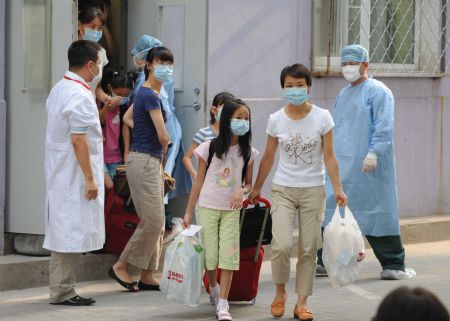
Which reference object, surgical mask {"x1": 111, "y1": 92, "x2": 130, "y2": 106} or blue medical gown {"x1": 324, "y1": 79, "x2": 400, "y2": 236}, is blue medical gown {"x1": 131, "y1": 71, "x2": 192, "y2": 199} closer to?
surgical mask {"x1": 111, "y1": 92, "x2": 130, "y2": 106}

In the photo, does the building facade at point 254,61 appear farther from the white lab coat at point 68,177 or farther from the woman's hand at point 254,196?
the woman's hand at point 254,196

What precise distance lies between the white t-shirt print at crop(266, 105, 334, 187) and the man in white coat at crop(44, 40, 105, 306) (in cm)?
119

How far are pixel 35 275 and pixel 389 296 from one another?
219 inches

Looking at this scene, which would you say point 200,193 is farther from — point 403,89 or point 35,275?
point 403,89

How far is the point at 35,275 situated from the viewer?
784 centimetres

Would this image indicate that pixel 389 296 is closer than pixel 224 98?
Yes

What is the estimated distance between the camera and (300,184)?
6910 mm

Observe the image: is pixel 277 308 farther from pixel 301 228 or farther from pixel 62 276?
pixel 62 276

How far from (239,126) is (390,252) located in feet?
7.47

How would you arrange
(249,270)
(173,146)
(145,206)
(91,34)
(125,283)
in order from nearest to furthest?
(249,270)
(145,206)
(125,283)
(91,34)
(173,146)

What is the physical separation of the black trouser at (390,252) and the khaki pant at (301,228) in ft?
5.53

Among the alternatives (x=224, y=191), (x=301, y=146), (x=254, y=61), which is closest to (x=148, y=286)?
(x=224, y=191)

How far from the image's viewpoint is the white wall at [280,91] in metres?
9.20

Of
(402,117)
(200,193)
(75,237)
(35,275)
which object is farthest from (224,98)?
(402,117)
